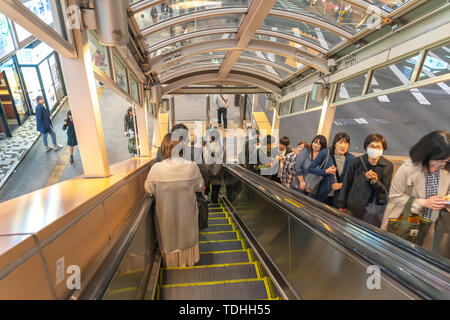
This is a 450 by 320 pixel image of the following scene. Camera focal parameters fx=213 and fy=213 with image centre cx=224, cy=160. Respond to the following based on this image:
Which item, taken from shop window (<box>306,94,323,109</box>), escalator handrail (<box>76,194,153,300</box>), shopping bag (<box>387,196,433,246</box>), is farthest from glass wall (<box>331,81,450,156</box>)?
escalator handrail (<box>76,194,153,300</box>)

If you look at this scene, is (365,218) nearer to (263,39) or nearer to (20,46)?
(20,46)

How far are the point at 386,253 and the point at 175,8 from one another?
495cm

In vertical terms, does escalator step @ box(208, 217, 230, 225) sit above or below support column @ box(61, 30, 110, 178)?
below

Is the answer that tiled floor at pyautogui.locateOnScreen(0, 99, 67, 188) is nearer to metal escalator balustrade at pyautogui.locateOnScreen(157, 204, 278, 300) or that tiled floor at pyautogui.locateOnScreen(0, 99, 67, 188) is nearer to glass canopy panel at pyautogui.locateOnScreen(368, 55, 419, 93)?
metal escalator balustrade at pyautogui.locateOnScreen(157, 204, 278, 300)

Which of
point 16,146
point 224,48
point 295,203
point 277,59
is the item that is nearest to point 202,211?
point 295,203

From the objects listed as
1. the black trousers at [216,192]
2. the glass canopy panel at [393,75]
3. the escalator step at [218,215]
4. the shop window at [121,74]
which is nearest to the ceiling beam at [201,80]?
the shop window at [121,74]

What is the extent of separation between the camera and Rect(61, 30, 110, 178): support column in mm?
2311

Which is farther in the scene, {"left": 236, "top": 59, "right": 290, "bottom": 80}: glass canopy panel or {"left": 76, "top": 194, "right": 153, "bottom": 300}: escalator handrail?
{"left": 236, "top": 59, "right": 290, "bottom": 80}: glass canopy panel

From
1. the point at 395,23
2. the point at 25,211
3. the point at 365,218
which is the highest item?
the point at 395,23

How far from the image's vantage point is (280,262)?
90.2 inches

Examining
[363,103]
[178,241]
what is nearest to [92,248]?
[178,241]

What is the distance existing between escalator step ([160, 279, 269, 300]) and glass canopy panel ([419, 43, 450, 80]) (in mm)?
4284

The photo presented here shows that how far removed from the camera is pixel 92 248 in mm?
1442
